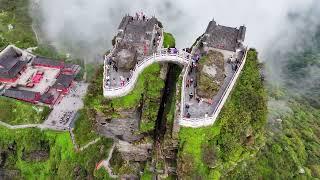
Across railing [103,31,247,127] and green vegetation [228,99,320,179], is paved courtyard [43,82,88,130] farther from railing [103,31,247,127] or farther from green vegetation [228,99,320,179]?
green vegetation [228,99,320,179]

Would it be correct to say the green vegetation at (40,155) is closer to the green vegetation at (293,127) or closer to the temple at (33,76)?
the temple at (33,76)

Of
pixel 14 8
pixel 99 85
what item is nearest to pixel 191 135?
pixel 99 85

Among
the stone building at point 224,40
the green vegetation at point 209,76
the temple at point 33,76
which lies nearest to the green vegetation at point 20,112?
the temple at point 33,76

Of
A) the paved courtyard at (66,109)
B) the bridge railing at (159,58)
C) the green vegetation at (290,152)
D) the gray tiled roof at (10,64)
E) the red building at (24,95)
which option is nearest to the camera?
the bridge railing at (159,58)

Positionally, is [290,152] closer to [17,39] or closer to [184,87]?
[184,87]

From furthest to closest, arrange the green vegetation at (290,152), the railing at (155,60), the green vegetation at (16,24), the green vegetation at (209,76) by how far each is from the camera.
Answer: the green vegetation at (16,24) < the green vegetation at (290,152) < the railing at (155,60) < the green vegetation at (209,76)

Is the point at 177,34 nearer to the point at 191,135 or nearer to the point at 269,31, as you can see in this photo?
the point at 269,31
